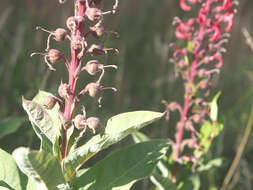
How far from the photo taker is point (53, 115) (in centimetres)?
165

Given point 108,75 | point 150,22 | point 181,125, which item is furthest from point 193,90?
point 150,22

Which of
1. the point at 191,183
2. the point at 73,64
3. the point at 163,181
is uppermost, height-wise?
the point at 73,64

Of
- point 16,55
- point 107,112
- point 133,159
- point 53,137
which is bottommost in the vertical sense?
point 107,112

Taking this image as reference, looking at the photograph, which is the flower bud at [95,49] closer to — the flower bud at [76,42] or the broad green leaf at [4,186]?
the flower bud at [76,42]

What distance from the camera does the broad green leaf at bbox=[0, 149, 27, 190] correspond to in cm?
149

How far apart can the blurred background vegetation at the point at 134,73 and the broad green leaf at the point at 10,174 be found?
0.70 m

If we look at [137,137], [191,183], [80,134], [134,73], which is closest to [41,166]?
[80,134]

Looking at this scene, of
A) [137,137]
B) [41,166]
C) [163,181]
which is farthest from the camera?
[137,137]

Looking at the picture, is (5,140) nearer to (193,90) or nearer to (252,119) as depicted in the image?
(193,90)

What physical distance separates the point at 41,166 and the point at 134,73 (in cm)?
347

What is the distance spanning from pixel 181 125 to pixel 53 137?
3.70ft

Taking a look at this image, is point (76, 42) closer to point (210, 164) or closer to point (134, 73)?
point (210, 164)

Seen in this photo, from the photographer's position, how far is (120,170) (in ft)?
5.04

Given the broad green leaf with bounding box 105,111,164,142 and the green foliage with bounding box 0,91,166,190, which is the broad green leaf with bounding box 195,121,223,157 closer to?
the green foliage with bounding box 0,91,166,190
